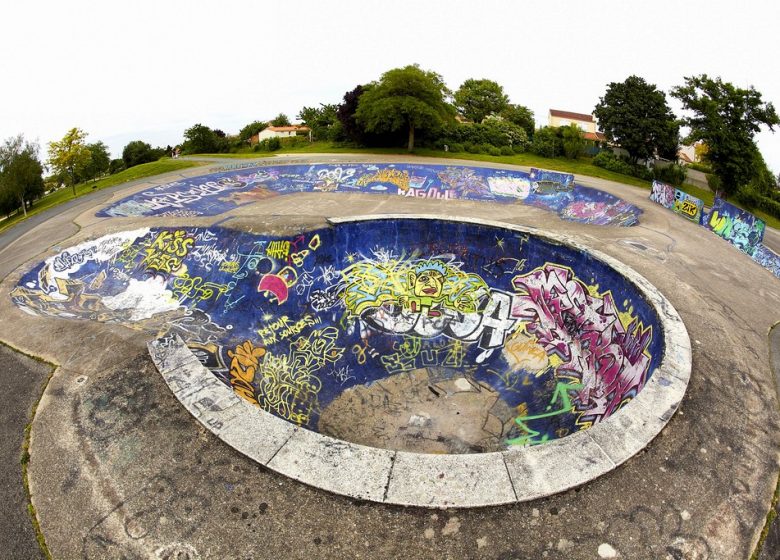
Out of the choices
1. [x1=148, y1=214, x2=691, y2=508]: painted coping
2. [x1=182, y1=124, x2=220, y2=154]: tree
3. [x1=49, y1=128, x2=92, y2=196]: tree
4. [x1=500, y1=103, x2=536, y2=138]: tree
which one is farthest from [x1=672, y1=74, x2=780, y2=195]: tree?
[x1=182, y1=124, x2=220, y2=154]: tree

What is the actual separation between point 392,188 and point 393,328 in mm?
14257

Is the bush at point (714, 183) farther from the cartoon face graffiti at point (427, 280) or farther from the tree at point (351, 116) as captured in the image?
the tree at point (351, 116)

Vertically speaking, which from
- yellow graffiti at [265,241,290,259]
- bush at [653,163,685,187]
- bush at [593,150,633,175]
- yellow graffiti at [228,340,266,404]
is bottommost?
yellow graffiti at [228,340,266,404]

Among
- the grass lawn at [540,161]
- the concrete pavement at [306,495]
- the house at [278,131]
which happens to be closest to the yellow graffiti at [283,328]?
the concrete pavement at [306,495]

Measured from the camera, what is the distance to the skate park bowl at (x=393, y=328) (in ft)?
30.7

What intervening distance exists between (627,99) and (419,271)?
34255 millimetres

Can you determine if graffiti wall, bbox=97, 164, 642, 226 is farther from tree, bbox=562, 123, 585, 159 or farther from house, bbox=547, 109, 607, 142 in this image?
house, bbox=547, 109, 607, 142

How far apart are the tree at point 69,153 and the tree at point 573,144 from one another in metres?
44.3

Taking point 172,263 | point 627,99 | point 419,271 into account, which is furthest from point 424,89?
point 172,263

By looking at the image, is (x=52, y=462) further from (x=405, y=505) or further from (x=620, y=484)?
(x=620, y=484)

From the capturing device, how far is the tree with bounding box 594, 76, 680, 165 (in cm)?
3750

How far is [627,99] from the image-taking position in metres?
38.7

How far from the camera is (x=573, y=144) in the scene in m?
43.1

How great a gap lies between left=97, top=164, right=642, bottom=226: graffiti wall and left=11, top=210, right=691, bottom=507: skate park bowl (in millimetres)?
7332
